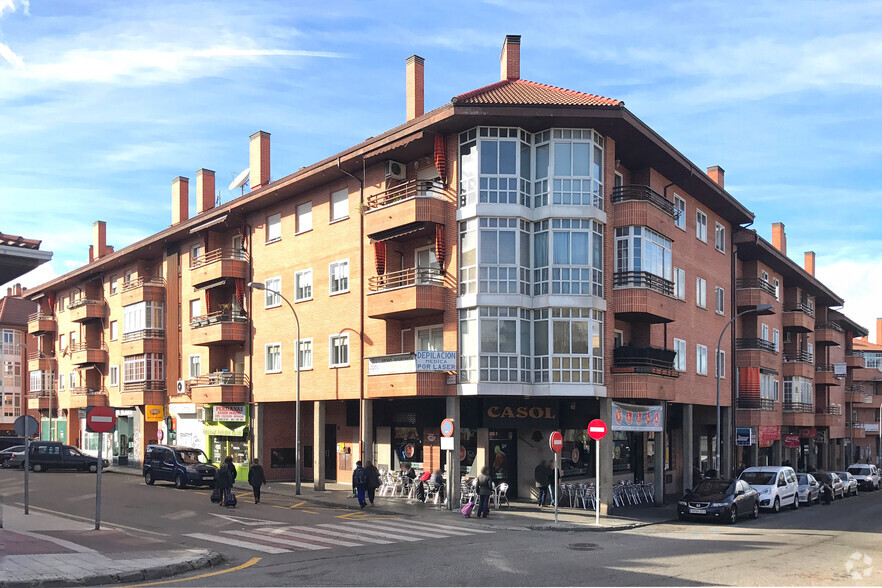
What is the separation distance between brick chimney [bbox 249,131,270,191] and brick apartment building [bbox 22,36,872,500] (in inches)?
4.9

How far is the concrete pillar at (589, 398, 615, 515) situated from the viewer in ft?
90.7

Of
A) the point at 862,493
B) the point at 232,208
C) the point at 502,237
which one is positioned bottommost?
the point at 862,493

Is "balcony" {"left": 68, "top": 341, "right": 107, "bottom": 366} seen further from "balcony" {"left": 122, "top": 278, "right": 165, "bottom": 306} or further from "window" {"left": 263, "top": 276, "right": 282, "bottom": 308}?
"window" {"left": 263, "top": 276, "right": 282, "bottom": 308}

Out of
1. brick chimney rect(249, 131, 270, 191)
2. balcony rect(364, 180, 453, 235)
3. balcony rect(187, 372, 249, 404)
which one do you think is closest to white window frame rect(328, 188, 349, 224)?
balcony rect(364, 180, 453, 235)

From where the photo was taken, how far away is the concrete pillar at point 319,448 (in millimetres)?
34094

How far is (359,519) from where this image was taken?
24.7m

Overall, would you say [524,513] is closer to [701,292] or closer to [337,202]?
[337,202]

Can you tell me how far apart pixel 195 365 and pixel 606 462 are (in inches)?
964

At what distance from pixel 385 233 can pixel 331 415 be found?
35.6ft

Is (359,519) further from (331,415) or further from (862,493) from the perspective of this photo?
(862,493)

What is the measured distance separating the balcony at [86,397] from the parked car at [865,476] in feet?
154

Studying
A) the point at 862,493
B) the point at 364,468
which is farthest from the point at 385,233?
the point at 862,493

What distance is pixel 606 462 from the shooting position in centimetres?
2803

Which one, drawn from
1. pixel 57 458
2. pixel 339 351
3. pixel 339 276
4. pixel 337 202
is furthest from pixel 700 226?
pixel 57 458
